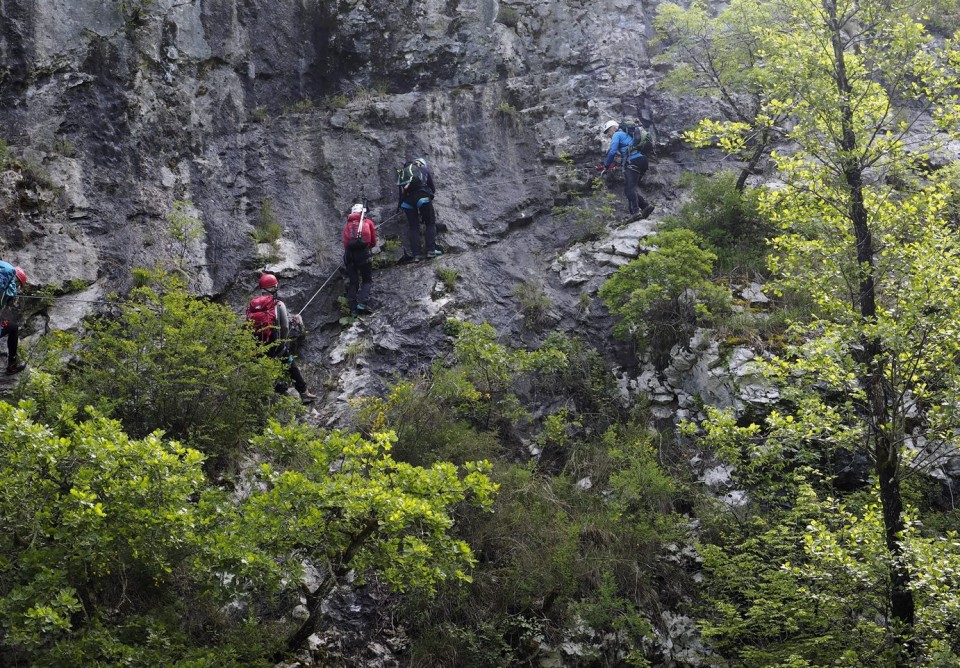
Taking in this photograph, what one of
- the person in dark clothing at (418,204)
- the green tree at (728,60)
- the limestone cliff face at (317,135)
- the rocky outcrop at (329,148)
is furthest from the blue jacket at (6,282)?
the green tree at (728,60)

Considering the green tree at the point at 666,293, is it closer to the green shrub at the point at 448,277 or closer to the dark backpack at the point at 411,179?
the green shrub at the point at 448,277

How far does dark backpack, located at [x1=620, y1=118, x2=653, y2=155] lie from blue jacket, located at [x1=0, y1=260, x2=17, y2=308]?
10093mm

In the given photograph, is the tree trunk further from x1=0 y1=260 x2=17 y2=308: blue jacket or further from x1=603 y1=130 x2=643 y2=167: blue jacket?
x1=0 y1=260 x2=17 y2=308: blue jacket

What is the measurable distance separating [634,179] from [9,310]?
10287 mm

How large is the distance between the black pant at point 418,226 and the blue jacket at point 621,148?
11.3 ft

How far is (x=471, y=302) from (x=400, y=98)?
5.29 metres

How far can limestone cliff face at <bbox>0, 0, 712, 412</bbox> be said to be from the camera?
39.4ft

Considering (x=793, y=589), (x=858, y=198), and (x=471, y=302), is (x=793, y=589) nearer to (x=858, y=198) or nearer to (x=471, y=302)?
(x=858, y=198)

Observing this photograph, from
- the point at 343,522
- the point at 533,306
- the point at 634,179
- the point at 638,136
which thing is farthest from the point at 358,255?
the point at 343,522

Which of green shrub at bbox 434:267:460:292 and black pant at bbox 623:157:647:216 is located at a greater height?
black pant at bbox 623:157:647:216

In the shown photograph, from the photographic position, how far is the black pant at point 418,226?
13320 mm

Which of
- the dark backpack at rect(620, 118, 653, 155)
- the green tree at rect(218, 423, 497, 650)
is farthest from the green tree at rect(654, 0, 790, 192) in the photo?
the green tree at rect(218, 423, 497, 650)

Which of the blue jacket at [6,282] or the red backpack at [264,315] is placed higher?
the red backpack at [264,315]

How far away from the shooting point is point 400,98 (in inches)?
605
